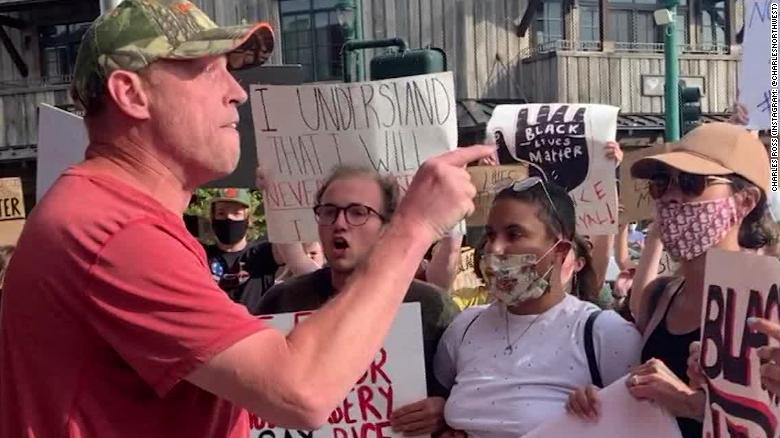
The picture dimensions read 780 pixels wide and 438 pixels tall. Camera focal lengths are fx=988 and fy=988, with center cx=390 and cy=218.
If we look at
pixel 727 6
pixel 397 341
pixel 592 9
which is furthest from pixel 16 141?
pixel 397 341

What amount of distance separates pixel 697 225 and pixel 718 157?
8.0 inches

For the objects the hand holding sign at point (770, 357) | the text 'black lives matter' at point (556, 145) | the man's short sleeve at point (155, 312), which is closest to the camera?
the man's short sleeve at point (155, 312)

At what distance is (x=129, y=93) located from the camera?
5.11ft

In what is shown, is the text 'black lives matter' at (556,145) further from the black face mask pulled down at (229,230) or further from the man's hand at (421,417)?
the black face mask pulled down at (229,230)

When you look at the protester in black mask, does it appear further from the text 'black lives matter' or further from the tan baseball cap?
the tan baseball cap

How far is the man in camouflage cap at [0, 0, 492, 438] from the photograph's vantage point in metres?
1.42

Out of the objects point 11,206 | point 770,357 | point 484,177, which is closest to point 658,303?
point 770,357

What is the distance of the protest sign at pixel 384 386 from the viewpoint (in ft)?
9.48

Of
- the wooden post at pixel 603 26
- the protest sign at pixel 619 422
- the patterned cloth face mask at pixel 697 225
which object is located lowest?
the protest sign at pixel 619 422

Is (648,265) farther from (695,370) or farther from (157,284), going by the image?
(157,284)

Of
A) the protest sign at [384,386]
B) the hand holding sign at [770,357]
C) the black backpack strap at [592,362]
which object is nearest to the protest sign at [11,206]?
the protest sign at [384,386]

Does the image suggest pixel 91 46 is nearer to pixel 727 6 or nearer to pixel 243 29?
pixel 243 29

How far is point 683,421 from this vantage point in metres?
2.45

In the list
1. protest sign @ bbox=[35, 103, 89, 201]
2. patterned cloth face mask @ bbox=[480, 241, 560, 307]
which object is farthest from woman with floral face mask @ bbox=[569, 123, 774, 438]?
protest sign @ bbox=[35, 103, 89, 201]
